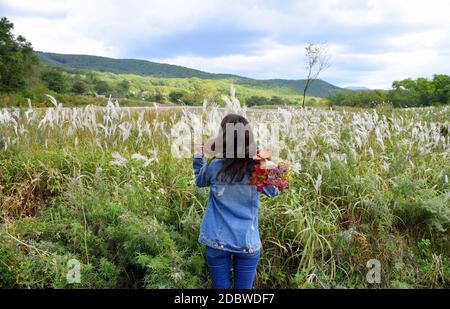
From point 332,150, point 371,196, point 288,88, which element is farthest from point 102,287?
point 288,88

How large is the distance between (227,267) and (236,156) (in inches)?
30.6

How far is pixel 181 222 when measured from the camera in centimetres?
353

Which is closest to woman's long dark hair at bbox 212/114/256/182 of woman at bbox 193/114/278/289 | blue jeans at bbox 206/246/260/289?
woman at bbox 193/114/278/289

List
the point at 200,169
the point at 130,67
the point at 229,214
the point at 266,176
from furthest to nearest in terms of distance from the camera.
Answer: the point at 130,67 → the point at 200,169 → the point at 229,214 → the point at 266,176

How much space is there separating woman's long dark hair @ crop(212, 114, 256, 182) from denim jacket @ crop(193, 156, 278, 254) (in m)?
0.05

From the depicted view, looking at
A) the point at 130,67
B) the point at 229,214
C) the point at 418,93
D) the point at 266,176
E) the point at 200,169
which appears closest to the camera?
the point at 266,176

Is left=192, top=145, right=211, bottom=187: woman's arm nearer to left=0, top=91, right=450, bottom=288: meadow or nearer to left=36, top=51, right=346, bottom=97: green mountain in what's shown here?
left=0, top=91, right=450, bottom=288: meadow

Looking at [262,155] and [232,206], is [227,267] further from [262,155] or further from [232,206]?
[262,155]

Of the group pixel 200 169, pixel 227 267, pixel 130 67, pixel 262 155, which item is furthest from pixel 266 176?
pixel 130 67

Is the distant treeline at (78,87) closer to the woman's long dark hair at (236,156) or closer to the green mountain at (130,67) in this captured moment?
the green mountain at (130,67)

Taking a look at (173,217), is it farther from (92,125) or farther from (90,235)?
(92,125)

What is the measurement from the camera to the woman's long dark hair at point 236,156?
2.78m

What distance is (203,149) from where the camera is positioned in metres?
2.93

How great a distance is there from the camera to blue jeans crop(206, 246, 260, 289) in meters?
2.90
